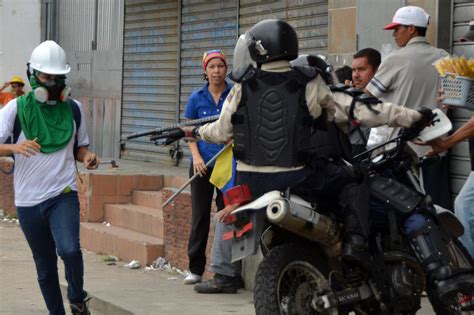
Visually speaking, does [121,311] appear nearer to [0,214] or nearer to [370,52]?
[370,52]

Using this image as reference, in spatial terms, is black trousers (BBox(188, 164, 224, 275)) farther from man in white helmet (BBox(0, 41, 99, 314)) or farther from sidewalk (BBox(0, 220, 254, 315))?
man in white helmet (BBox(0, 41, 99, 314))

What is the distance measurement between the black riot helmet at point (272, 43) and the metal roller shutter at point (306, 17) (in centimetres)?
548

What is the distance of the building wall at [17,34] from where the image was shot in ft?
70.3

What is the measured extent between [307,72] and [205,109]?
3213mm

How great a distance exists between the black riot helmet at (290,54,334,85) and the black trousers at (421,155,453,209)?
2260 mm

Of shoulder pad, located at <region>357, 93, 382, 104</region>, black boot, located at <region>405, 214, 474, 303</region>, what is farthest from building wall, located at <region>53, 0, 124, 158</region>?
black boot, located at <region>405, 214, 474, 303</region>

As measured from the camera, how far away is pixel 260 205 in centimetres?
664

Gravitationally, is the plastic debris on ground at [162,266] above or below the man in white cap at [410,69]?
below

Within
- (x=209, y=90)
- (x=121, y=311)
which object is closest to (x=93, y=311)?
(x=121, y=311)

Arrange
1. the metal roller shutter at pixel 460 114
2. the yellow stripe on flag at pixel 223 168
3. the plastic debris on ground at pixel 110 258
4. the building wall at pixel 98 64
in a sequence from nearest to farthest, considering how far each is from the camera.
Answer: the yellow stripe on flag at pixel 223 168
the metal roller shutter at pixel 460 114
the plastic debris on ground at pixel 110 258
the building wall at pixel 98 64

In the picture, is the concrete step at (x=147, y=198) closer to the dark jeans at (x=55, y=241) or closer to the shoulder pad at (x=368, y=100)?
the dark jeans at (x=55, y=241)

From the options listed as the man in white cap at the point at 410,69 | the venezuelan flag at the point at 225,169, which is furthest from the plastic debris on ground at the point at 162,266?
the man in white cap at the point at 410,69

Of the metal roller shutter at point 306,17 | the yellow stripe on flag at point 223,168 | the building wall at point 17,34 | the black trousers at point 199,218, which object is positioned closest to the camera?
the yellow stripe on flag at point 223,168

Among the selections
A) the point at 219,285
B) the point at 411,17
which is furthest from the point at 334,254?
the point at 219,285
